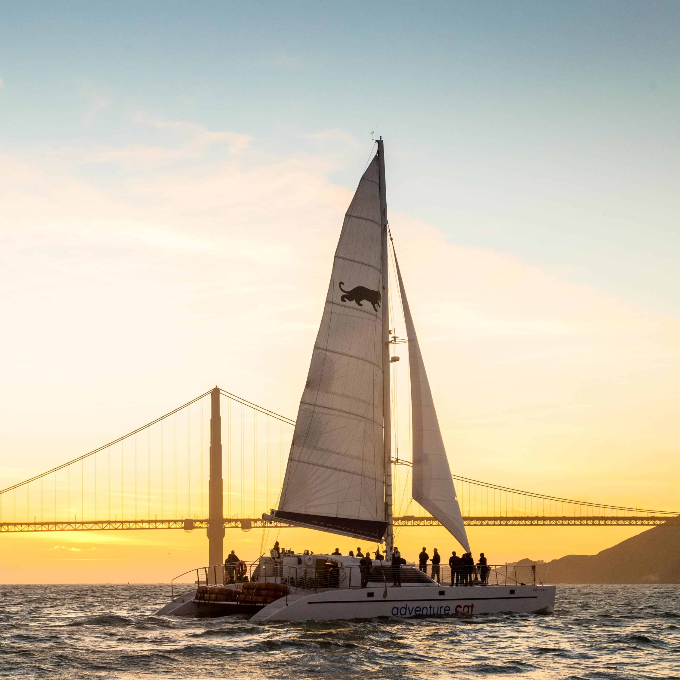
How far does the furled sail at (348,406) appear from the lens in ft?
84.0

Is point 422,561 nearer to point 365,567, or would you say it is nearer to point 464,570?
point 464,570

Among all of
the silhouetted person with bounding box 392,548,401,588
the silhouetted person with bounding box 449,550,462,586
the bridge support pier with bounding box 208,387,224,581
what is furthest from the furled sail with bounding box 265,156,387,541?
the bridge support pier with bounding box 208,387,224,581

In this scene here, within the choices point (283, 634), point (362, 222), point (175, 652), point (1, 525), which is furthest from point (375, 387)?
point (1, 525)

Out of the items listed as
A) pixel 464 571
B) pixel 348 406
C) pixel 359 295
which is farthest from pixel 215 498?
pixel 359 295

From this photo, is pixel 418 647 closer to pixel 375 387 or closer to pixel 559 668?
pixel 559 668

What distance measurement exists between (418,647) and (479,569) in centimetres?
732

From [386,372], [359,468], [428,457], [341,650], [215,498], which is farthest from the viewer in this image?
[215,498]

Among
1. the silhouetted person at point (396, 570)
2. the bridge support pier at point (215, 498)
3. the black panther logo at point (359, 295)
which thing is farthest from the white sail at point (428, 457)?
the bridge support pier at point (215, 498)

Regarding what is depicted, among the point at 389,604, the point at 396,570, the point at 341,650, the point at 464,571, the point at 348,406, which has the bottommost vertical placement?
the point at 341,650

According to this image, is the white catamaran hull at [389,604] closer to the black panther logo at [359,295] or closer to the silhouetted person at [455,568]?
the silhouetted person at [455,568]

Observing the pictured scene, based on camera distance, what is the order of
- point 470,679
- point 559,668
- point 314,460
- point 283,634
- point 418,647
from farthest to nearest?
point 314,460, point 283,634, point 418,647, point 559,668, point 470,679

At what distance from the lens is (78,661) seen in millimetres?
19094

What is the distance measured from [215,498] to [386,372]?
44714 millimetres

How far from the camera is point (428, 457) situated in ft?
89.6
